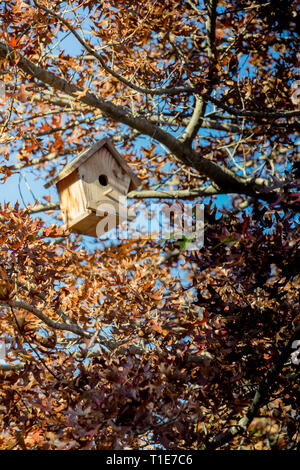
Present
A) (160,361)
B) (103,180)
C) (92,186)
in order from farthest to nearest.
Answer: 1. (103,180)
2. (92,186)
3. (160,361)

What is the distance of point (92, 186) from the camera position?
3.75 m

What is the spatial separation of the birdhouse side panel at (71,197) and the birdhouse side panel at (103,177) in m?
0.05

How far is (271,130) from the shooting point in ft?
16.2

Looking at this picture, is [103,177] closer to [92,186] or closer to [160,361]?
[92,186]

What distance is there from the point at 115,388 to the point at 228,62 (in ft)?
10.6

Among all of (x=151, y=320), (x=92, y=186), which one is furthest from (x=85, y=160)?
(x=151, y=320)

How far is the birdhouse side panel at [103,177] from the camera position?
372cm

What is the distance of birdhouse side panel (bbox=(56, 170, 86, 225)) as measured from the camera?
3670 millimetres

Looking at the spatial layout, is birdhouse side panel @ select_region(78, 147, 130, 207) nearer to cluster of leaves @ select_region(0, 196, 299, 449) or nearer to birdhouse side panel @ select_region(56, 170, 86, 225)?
birdhouse side panel @ select_region(56, 170, 86, 225)

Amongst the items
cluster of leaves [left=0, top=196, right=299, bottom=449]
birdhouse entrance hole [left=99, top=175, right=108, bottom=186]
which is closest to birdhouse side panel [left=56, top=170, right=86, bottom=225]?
birdhouse entrance hole [left=99, top=175, right=108, bottom=186]

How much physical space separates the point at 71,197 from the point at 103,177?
1.16 feet

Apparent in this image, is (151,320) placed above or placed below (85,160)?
below
